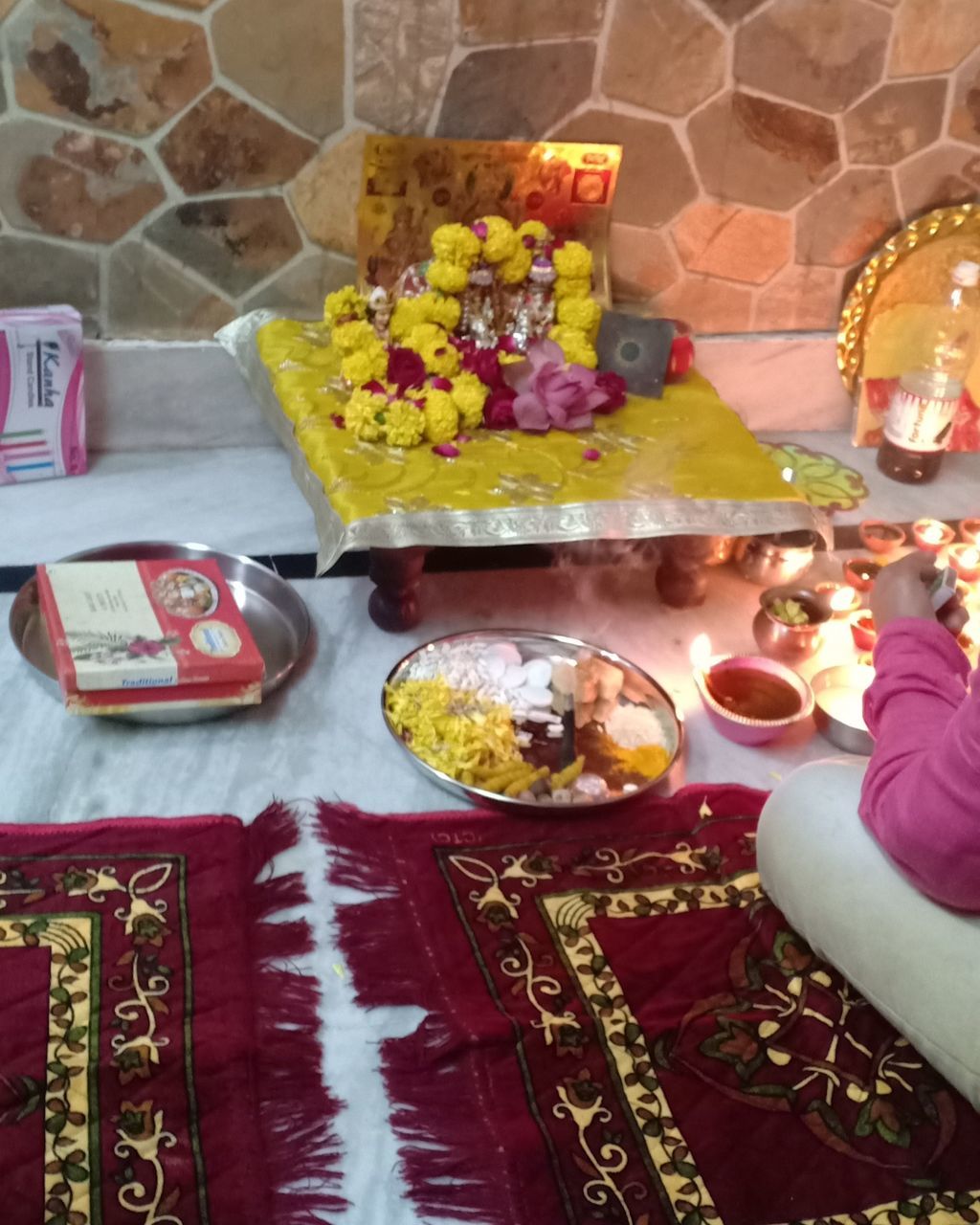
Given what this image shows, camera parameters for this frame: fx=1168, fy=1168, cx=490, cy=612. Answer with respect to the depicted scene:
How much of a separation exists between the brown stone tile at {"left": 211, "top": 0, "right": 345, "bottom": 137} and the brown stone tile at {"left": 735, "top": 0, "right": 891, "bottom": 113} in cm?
67

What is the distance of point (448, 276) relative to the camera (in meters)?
1.79

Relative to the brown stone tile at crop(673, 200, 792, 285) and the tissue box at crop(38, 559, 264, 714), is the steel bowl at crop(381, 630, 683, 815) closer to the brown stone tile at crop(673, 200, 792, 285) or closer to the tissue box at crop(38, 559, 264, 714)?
the tissue box at crop(38, 559, 264, 714)

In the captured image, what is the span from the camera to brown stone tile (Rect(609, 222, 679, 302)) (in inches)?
81.0

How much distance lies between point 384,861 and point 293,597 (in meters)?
0.49

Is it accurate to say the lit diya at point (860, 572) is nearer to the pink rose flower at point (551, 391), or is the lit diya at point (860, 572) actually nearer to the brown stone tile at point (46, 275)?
the pink rose flower at point (551, 391)

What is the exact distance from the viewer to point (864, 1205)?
1.05 m

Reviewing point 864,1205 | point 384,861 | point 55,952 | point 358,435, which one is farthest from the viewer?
point 358,435

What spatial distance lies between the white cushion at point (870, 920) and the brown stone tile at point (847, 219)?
125cm

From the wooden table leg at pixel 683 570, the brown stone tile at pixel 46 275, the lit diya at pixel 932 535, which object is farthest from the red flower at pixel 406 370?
the lit diya at pixel 932 535

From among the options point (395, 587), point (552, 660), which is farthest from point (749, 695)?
point (395, 587)

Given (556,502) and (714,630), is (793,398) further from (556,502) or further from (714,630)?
(556,502)

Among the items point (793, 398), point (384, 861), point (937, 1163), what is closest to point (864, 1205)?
point (937, 1163)

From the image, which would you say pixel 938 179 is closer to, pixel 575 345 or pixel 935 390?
pixel 935 390

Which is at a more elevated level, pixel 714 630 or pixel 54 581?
pixel 54 581
